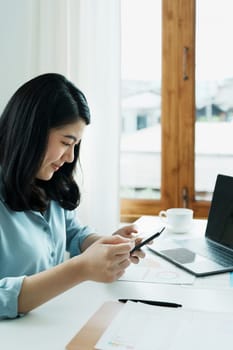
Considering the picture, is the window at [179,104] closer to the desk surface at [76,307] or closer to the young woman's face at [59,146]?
the young woman's face at [59,146]

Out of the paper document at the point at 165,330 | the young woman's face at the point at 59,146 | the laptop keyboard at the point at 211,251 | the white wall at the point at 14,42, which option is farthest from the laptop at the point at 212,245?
the white wall at the point at 14,42

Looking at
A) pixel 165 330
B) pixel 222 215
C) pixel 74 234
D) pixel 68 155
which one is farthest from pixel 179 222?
pixel 165 330

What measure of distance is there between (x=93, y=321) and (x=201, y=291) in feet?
1.10

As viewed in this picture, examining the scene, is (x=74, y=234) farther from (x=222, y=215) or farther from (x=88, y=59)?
(x=88, y=59)

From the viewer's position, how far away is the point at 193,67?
7.73ft

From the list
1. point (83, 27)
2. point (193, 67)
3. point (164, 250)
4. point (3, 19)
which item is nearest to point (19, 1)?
point (3, 19)

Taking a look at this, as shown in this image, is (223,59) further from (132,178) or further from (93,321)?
(93,321)

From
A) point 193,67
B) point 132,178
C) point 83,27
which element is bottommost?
point 132,178

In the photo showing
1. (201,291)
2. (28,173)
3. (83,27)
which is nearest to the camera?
(201,291)

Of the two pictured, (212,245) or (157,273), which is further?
(212,245)

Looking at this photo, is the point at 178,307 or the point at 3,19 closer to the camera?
the point at 178,307

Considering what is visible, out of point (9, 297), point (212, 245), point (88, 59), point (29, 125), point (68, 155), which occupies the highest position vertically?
point (88, 59)

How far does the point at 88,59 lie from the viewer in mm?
2258

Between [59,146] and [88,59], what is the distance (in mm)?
993
